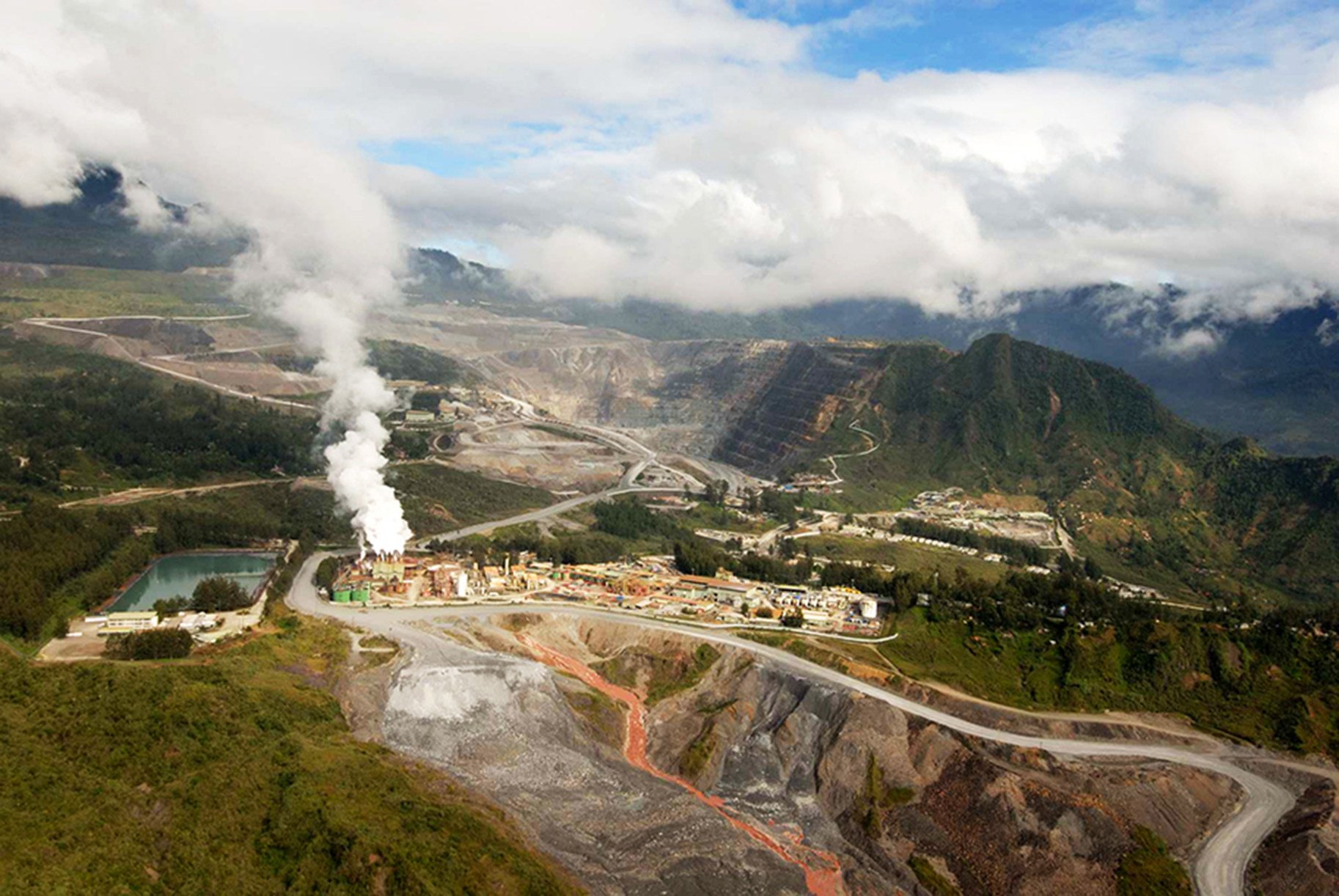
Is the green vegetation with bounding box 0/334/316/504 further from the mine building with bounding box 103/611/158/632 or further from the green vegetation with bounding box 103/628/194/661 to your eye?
the green vegetation with bounding box 103/628/194/661

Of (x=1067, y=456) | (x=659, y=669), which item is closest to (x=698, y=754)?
(x=659, y=669)

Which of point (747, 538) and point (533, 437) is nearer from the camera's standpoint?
point (747, 538)

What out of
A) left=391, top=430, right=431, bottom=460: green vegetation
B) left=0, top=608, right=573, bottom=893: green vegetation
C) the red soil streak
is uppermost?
left=391, top=430, right=431, bottom=460: green vegetation

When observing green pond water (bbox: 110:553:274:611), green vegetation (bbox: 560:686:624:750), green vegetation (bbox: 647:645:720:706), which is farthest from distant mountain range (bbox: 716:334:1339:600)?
green pond water (bbox: 110:553:274:611)

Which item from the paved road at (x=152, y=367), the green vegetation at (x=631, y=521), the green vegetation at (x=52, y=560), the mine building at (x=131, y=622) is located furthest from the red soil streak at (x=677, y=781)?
the paved road at (x=152, y=367)

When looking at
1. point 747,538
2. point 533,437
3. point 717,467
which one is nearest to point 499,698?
point 747,538

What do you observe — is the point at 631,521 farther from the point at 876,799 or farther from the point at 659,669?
the point at 876,799

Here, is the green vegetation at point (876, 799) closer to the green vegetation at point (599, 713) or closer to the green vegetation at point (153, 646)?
the green vegetation at point (599, 713)

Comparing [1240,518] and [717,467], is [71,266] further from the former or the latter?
[1240,518]
